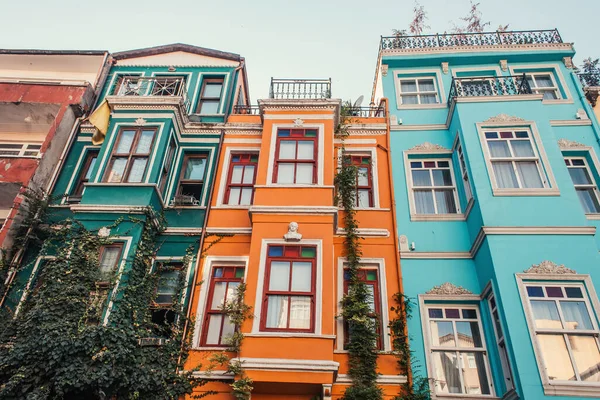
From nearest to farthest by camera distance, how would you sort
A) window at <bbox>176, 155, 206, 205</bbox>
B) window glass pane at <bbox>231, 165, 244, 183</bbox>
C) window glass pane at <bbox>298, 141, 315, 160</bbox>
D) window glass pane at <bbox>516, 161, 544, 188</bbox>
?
window glass pane at <bbox>516, 161, 544, 188</bbox>, window glass pane at <bbox>298, 141, 315, 160</bbox>, window at <bbox>176, 155, 206, 205</bbox>, window glass pane at <bbox>231, 165, 244, 183</bbox>

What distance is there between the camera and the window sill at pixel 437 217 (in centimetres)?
1138

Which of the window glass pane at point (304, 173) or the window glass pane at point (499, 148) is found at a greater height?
the window glass pane at point (499, 148)

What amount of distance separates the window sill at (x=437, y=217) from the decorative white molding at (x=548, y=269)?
7.76 ft

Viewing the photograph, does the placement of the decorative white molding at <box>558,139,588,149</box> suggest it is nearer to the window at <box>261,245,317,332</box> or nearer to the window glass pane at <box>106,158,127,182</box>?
the window at <box>261,245,317,332</box>

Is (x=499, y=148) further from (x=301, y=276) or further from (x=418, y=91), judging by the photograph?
(x=301, y=276)

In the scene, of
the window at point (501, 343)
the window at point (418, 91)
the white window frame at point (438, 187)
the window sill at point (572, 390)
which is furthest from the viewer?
the window at point (418, 91)

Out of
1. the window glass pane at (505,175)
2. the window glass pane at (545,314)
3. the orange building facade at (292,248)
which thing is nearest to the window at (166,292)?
the orange building facade at (292,248)

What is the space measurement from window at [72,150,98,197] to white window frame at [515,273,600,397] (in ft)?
37.3

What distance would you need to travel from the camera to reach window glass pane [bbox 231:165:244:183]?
12.8 m

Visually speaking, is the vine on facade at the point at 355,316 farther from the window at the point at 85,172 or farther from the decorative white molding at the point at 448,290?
the window at the point at 85,172

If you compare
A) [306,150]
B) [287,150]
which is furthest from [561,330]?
[287,150]

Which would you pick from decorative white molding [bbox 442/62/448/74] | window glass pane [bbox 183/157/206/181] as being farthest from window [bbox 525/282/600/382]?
window glass pane [bbox 183/157/206/181]

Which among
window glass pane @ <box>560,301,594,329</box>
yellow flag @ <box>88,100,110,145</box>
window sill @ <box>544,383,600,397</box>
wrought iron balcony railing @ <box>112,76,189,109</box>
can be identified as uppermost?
wrought iron balcony railing @ <box>112,76,189,109</box>

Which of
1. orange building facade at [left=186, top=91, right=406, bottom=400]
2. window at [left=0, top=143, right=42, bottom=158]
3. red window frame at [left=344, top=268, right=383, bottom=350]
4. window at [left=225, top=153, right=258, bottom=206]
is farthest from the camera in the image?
window at [left=0, top=143, right=42, bottom=158]
